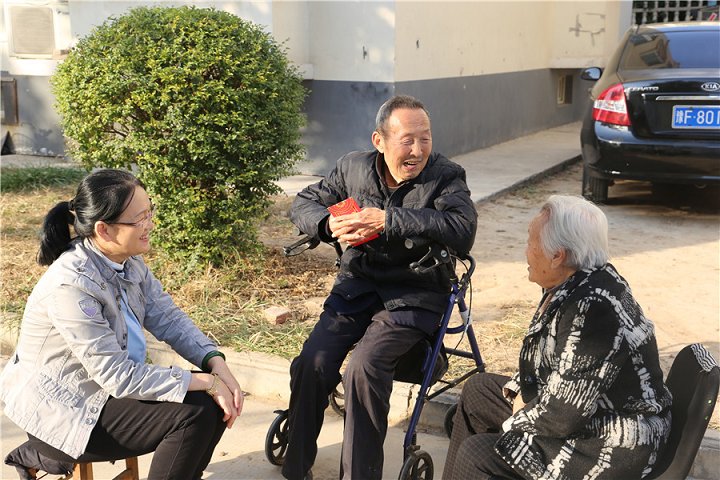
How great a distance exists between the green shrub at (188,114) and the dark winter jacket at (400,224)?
1.55m

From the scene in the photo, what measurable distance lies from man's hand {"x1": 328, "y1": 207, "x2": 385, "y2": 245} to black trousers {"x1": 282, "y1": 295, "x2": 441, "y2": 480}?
338 mm

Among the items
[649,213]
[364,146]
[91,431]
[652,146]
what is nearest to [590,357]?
[91,431]

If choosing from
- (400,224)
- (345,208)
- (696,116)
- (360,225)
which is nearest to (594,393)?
(400,224)

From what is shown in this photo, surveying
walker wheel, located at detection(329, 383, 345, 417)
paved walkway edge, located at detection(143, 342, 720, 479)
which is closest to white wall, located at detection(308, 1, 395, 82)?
paved walkway edge, located at detection(143, 342, 720, 479)

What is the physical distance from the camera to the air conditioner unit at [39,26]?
10586 mm

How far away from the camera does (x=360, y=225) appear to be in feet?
12.0

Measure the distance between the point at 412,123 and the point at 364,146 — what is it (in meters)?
5.50

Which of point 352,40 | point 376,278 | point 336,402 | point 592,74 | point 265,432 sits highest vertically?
point 352,40

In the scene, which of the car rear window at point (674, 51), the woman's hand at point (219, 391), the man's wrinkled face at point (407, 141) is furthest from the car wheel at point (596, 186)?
the woman's hand at point (219, 391)

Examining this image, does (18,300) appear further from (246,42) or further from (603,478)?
(603,478)

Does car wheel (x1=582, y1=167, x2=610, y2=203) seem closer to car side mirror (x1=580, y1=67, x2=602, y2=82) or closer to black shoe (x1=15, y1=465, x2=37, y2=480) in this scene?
car side mirror (x1=580, y1=67, x2=602, y2=82)

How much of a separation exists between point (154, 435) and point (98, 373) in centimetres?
31

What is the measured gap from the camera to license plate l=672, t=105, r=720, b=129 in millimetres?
7273

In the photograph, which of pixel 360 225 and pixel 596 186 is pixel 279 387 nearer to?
pixel 360 225
